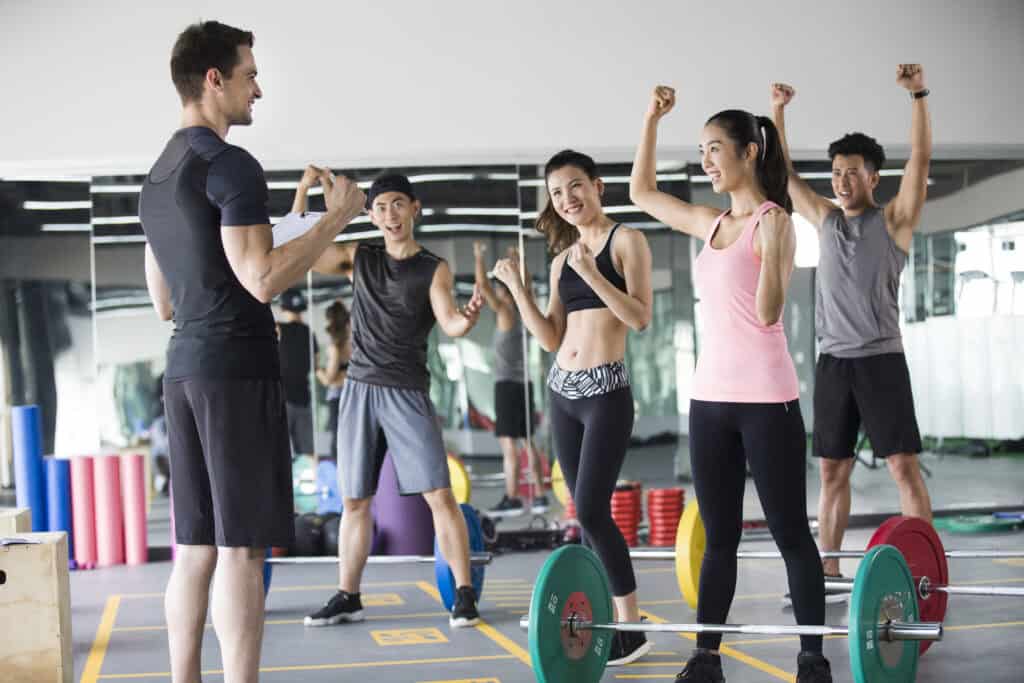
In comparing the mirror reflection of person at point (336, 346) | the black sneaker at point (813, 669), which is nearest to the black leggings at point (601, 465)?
the black sneaker at point (813, 669)

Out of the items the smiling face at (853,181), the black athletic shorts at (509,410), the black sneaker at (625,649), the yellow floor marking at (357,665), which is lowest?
the yellow floor marking at (357,665)

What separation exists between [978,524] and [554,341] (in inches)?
146

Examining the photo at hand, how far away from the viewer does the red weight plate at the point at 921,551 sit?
3.42 m

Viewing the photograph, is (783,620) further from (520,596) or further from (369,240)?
(369,240)

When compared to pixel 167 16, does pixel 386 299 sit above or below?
below

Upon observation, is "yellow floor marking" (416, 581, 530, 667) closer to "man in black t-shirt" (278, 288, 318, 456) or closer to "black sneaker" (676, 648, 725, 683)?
"black sneaker" (676, 648, 725, 683)

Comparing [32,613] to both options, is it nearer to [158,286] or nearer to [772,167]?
[158,286]

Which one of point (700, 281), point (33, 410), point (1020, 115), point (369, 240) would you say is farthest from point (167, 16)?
point (1020, 115)

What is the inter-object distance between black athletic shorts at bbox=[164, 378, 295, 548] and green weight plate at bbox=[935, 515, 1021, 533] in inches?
193

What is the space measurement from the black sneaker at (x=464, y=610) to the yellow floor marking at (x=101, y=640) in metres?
1.26

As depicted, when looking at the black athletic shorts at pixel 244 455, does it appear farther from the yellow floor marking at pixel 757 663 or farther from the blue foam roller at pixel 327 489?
the blue foam roller at pixel 327 489

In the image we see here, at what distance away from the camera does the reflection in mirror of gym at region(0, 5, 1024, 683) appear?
3377 millimetres

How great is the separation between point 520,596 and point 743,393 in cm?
238

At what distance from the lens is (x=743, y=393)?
10.0 ft
